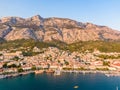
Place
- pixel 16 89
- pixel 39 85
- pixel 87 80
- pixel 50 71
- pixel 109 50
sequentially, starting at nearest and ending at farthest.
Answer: pixel 16 89 < pixel 39 85 < pixel 87 80 < pixel 50 71 < pixel 109 50

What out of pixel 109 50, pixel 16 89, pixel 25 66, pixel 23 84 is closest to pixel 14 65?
pixel 25 66

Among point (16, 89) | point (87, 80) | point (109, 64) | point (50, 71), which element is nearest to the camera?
point (16, 89)

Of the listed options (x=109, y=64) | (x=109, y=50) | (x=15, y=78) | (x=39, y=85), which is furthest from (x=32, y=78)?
(x=109, y=50)

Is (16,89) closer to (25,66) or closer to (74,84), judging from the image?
(74,84)

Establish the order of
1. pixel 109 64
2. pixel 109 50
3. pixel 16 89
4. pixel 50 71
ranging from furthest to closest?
pixel 109 50 → pixel 109 64 → pixel 50 71 → pixel 16 89

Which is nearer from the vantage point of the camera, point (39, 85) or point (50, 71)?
point (39, 85)

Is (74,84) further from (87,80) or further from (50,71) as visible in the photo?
(50,71)

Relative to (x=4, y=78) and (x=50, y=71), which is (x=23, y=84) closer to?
(x=4, y=78)

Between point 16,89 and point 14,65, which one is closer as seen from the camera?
point 16,89

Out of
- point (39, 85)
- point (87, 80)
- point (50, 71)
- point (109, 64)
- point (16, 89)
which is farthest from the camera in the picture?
point (109, 64)
